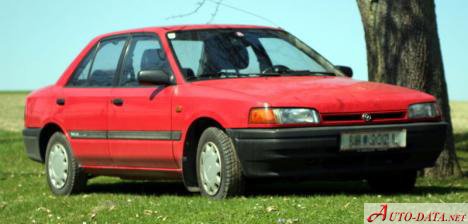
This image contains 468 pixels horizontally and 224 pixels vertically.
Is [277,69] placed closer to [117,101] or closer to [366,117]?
[366,117]

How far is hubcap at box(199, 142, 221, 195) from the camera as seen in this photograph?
9414 mm

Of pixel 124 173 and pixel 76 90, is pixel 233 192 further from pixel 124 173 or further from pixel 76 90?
pixel 76 90

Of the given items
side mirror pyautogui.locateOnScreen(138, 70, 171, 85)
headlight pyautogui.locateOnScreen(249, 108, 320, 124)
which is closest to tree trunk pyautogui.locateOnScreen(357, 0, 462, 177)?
side mirror pyautogui.locateOnScreen(138, 70, 171, 85)

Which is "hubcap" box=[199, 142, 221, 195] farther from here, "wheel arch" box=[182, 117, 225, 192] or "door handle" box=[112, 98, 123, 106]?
"door handle" box=[112, 98, 123, 106]

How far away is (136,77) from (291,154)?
2333 millimetres

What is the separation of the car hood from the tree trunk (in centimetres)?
279

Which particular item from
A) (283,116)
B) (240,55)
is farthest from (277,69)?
(283,116)

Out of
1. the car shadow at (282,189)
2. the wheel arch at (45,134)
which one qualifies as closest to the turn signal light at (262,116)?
the car shadow at (282,189)

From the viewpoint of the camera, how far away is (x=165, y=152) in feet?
33.1

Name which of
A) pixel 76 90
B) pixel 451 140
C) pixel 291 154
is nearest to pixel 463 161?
pixel 451 140

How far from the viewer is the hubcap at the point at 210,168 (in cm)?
941

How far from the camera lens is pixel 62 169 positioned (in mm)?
11734

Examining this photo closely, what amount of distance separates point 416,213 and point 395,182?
7.18ft

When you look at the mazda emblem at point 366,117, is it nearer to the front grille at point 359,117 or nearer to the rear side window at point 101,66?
the front grille at point 359,117
